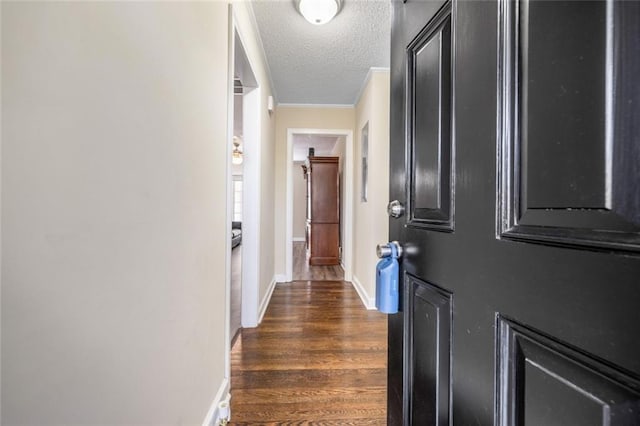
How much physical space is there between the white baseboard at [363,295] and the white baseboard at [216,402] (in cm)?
164

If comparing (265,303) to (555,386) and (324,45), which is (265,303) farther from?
(555,386)

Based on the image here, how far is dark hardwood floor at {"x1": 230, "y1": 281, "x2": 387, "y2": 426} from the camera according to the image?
1417 millimetres

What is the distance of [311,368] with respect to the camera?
1.80 m

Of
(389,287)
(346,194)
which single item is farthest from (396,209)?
(346,194)

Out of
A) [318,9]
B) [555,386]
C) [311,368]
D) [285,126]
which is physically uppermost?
[318,9]

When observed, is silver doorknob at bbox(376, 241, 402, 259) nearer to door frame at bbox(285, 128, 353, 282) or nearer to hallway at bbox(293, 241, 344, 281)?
door frame at bbox(285, 128, 353, 282)

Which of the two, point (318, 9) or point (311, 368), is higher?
point (318, 9)

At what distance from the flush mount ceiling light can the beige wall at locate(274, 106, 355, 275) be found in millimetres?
1823

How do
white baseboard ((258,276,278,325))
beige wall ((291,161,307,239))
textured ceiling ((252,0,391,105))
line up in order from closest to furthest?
textured ceiling ((252,0,391,105)), white baseboard ((258,276,278,325)), beige wall ((291,161,307,239))

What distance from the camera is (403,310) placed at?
0.84 metres

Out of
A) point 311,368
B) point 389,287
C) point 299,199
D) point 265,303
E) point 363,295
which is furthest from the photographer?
point 299,199

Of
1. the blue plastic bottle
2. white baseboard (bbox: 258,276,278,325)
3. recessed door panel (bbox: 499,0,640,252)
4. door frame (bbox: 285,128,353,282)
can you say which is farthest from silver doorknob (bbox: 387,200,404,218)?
door frame (bbox: 285,128,353,282)

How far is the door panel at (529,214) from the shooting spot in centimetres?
32

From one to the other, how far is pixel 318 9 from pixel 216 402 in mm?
2346
